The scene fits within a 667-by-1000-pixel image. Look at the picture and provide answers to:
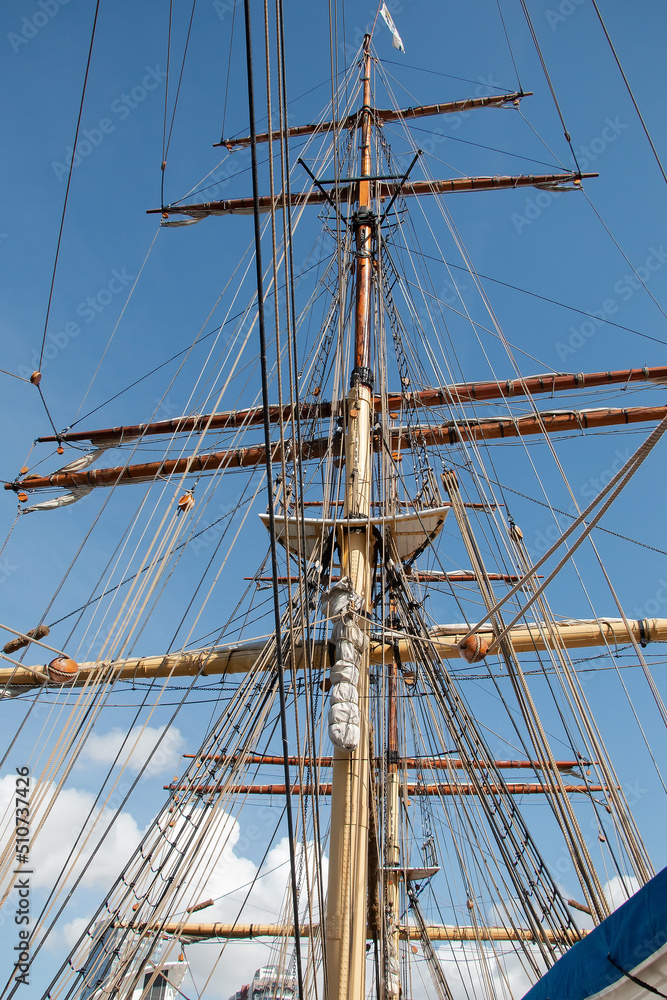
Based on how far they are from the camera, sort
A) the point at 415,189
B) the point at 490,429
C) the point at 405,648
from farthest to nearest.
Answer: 1. the point at 415,189
2. the point at 490,429
3. the point at 405,648

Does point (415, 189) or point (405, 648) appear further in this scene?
point (415, 189)

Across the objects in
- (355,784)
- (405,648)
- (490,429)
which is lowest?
(355,784)

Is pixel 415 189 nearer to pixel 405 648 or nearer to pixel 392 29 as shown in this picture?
pixel 392 29

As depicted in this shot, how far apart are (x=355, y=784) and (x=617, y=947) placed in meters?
3.90

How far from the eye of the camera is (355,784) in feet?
19.2

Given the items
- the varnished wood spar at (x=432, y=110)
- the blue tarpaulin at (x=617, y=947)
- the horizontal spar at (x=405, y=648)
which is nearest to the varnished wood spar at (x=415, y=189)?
the varnished wood spar at (x=432, y=110)

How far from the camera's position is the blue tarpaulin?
6.61ft

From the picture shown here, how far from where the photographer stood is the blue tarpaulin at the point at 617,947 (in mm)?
2014

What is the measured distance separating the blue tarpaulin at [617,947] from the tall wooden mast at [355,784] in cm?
310

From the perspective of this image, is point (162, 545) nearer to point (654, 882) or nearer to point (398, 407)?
point (654, 882)

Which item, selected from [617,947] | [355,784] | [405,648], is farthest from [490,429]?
[617,947]

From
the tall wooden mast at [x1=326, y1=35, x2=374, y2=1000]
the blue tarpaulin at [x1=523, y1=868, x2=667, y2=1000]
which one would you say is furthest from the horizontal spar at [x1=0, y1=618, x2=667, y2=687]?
the blue tarpaulin at [x1=523, y1=868, x2=667, y2=1000]

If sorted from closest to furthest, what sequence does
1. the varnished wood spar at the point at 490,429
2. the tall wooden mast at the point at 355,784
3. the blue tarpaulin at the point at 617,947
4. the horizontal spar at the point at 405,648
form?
the blue tarpaulin at the point at 617,947
the tall wooden mast at the point at 355,784
the horizontal spar at the point at 405,648
the varnished wood spar at the point at 490,429

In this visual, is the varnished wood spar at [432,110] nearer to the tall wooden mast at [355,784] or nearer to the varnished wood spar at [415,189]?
the varnished wood spar at [415,189]
